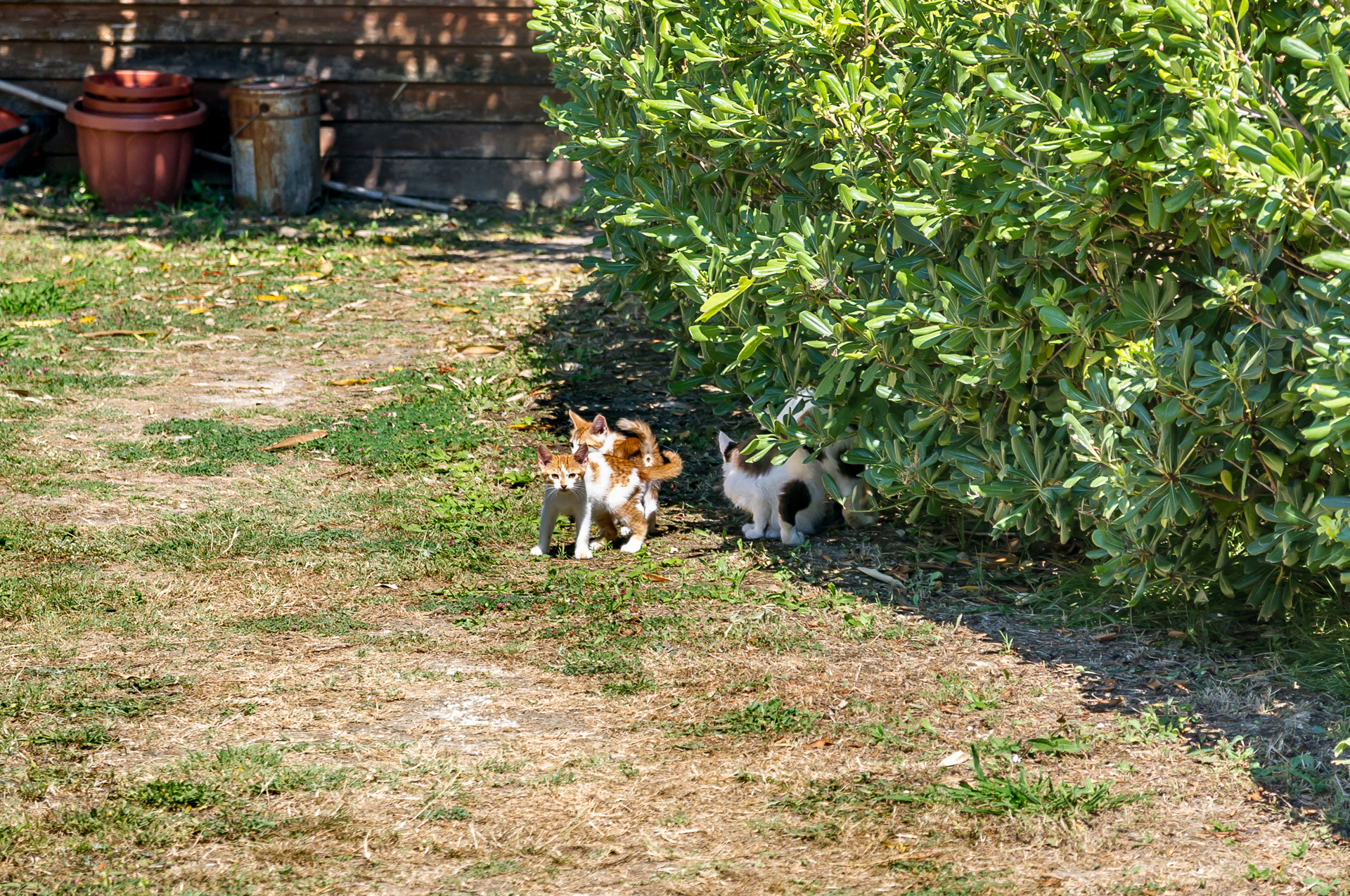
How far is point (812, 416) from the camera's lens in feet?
18.0

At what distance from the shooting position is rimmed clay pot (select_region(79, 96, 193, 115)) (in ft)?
38.3

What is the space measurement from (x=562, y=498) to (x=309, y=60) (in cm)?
824

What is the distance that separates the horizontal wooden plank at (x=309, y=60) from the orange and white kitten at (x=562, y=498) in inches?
300

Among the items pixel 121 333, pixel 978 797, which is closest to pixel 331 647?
pixel 978 797

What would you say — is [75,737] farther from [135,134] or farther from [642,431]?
[135,134]

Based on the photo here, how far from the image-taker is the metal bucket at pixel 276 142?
11.6m

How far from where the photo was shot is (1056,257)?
14.4ft

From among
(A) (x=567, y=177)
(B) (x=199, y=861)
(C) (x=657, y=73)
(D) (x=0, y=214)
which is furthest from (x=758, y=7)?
(D) (x=0, y=214)

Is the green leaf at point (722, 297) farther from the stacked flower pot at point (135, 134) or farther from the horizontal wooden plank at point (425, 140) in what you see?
the stacked flower pot at point (135, 134)

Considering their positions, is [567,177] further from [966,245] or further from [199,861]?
[199,861]

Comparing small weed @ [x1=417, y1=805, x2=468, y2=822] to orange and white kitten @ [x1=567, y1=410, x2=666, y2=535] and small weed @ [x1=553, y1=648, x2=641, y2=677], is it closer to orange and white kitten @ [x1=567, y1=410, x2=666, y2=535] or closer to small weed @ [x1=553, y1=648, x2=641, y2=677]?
small weed @ [x1=553, y1=648, x2=641, y2=677]

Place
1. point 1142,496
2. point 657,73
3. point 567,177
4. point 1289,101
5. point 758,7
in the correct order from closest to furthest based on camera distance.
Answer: point 1289,101 → point 1142,496 → point 758,7 → point 657,73 → point 567,177

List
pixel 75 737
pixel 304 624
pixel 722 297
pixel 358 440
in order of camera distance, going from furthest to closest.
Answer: pixel 358 440, pixel 722 297, pixel 304 624, pixel 75 737

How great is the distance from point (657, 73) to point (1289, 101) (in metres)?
2.98
